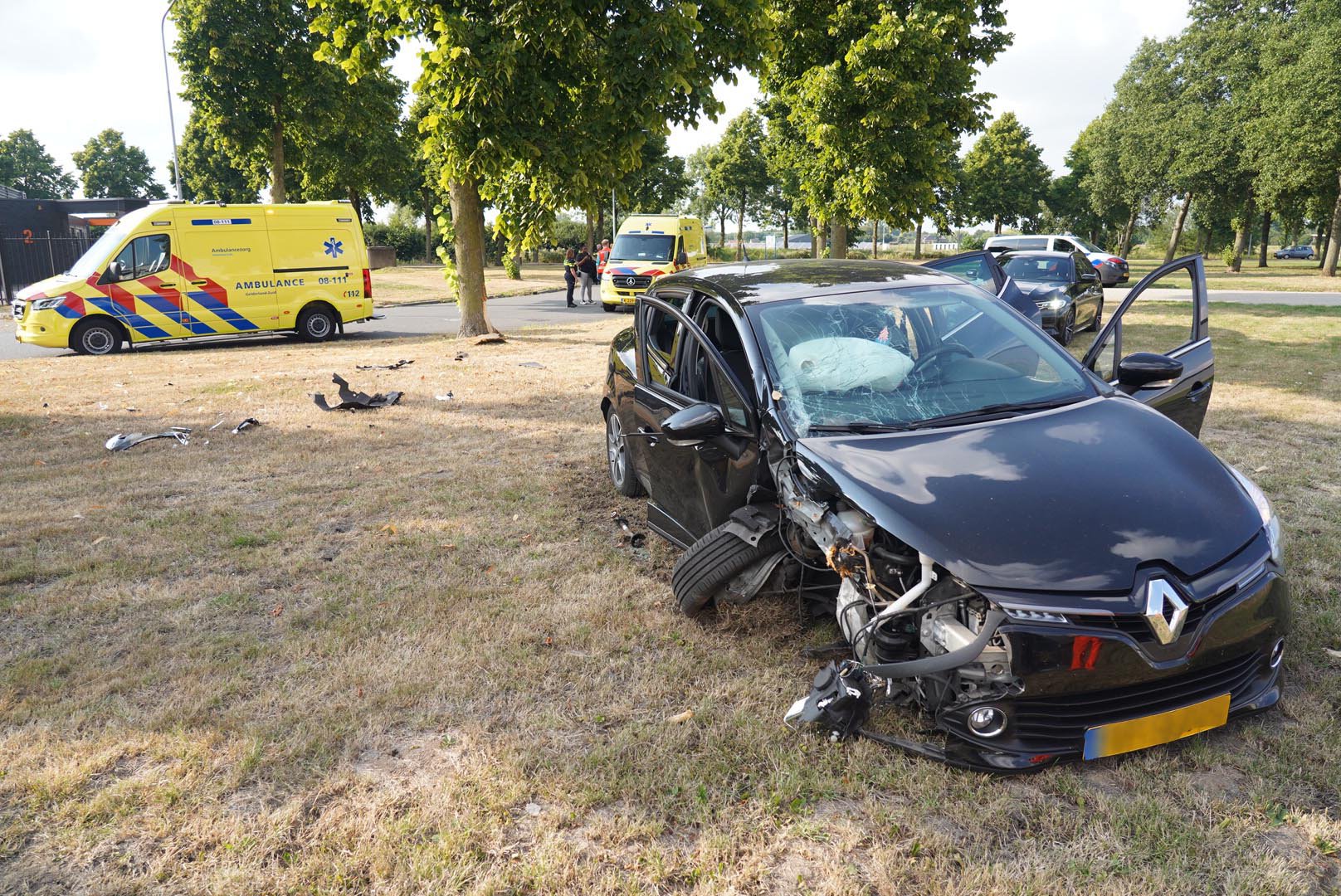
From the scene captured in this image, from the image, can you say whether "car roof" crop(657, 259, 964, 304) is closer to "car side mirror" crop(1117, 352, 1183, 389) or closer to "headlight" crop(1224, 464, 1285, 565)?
"car side mirror" crop(1117, 352, 1183, 389)

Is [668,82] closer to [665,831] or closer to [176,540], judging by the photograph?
[176,540]

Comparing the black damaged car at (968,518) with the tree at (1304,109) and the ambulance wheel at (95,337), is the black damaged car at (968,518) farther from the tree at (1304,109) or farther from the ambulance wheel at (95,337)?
the tree at (1304,109)

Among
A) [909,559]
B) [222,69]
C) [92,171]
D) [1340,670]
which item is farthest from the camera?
[92,171]

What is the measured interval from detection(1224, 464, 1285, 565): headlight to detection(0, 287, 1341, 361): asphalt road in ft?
50.4

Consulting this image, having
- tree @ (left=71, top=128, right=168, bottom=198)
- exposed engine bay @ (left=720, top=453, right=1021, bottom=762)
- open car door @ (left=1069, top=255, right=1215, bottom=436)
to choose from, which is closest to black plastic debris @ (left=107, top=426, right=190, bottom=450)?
exposed engine bay @ (left=720, top=453, right=1021, bottom=762)

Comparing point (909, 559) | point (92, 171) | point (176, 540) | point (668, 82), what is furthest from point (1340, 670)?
point (92, 171)

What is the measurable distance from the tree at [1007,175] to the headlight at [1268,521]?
5526cm

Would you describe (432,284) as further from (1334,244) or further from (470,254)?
(1334,244)

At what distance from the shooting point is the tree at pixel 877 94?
17281mm

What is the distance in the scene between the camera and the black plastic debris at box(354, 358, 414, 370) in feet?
39.9

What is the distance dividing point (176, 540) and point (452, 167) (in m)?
8.44

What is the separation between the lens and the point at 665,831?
2729 mm

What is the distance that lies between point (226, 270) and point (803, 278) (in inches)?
532

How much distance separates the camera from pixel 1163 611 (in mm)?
2684
